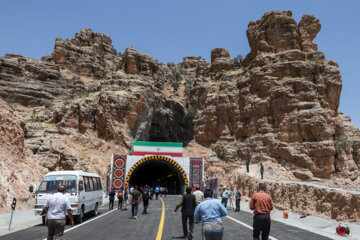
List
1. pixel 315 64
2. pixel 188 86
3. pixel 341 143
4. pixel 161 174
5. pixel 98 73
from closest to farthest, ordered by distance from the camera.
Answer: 1. pixel 341 143
2. pixel 315 64
3. pixel 161 174
4. pixel 98 73
5. pixel 188 86

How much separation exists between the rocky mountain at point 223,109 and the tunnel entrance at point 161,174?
5743 mm

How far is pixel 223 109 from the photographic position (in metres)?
55.8

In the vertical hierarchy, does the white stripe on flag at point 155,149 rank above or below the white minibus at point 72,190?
above

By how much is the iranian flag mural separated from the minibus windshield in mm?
29780

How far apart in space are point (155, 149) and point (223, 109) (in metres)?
17.5

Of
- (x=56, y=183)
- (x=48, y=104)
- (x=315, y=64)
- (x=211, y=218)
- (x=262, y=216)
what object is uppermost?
(x=315, y=64)

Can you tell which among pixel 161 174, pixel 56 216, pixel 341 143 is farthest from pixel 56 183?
pixel 161 174

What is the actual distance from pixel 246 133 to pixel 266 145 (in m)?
5.51

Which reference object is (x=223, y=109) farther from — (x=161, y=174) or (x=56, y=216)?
(x=56, y=216)

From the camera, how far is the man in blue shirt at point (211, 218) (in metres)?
5.93

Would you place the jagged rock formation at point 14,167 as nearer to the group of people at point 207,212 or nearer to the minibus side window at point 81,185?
the minibus side window at point 81,185

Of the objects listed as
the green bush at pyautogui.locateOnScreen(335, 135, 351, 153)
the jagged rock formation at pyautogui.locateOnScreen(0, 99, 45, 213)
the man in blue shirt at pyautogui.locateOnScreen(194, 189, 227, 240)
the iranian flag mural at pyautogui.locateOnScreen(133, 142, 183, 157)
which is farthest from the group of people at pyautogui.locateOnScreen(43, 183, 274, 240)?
the green bush at pyautogui.locateOnScreen(335, 135, 351, 153)

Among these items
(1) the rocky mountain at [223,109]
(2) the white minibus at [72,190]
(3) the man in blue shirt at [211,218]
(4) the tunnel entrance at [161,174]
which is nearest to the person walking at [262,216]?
(3) the man in blue shirt at [211,218]

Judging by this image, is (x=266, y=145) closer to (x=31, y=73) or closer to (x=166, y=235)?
(x=166, y=235)
